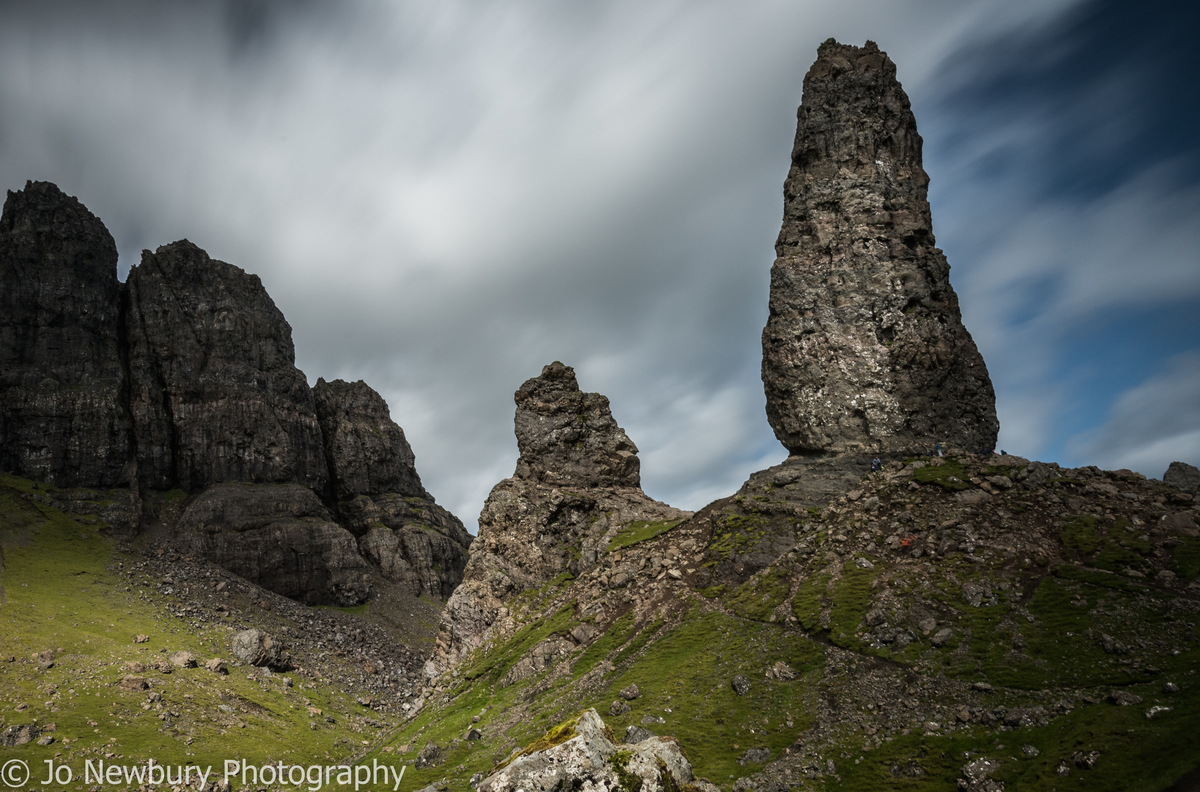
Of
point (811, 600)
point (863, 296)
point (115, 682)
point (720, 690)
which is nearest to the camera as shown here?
point (720, 690)

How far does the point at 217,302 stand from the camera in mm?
179875

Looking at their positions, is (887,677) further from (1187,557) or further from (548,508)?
(548,508)

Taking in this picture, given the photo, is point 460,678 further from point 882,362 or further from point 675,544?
point 882,362

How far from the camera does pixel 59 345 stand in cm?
15600

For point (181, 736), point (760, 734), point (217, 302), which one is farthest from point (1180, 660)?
point (217, 302)

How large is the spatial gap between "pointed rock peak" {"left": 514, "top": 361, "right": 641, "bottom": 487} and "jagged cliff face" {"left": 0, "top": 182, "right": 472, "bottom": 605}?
98.0 metres

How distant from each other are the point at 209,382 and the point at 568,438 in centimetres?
13120

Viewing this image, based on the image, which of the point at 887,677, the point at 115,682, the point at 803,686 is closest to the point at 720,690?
the point at 803,686

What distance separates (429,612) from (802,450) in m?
130

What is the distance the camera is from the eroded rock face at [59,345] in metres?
146

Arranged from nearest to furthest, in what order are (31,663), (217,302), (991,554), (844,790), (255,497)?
1. (844,790)
2. (991,554)
3. (31,663)
4. (255,497)
5. (217,302)

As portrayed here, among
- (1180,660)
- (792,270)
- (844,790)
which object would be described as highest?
(792,270)
